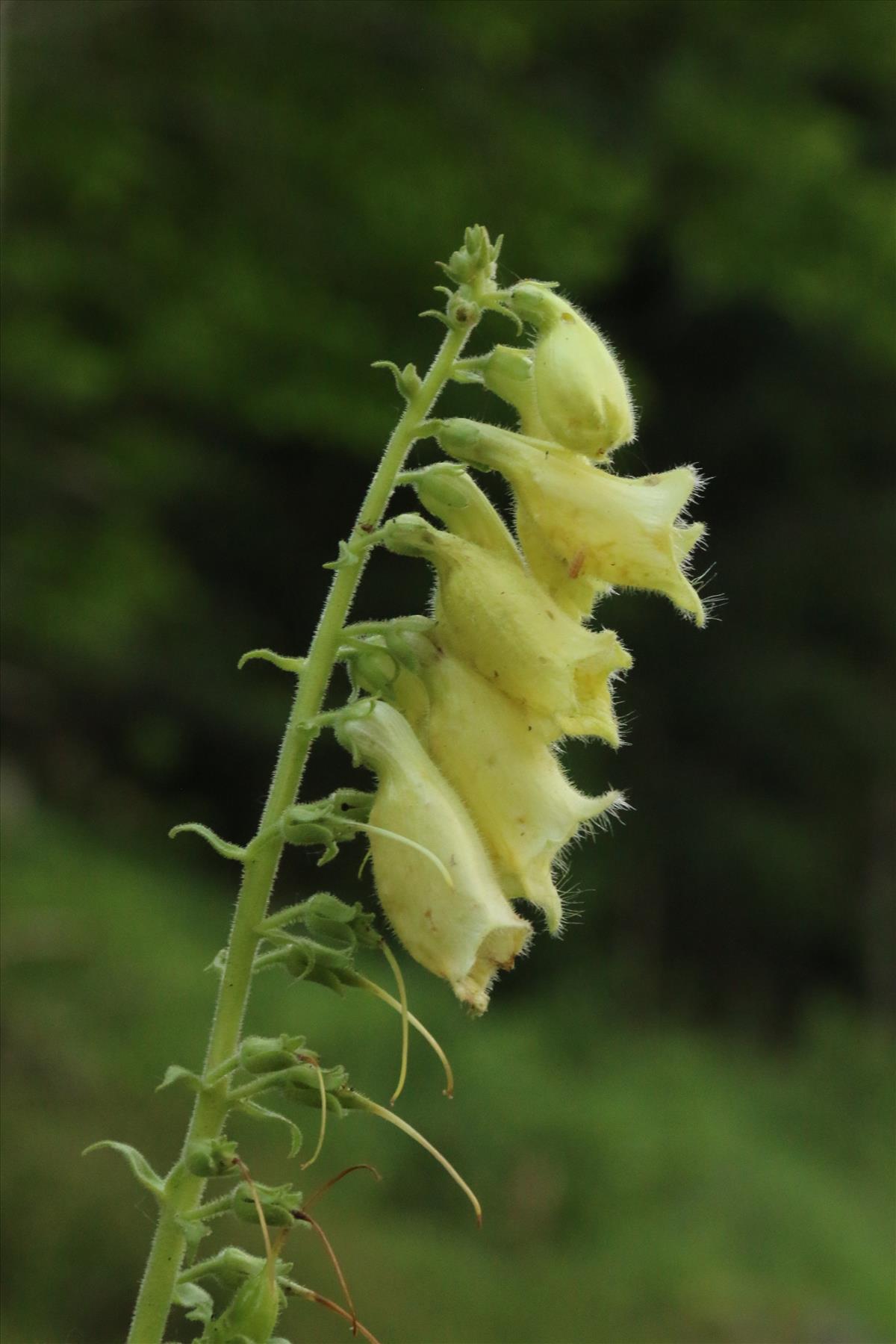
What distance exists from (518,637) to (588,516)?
0.56 feet

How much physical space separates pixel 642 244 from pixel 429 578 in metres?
3.55

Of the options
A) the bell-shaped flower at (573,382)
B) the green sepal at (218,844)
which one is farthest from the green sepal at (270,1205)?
the bell-shaped flower at (573,382)

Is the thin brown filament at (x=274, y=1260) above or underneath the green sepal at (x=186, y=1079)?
underneath

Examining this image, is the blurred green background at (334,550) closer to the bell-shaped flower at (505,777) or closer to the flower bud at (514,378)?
the bell-shaped flower at (505,777)

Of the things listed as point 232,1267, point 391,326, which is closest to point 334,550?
point 391,326

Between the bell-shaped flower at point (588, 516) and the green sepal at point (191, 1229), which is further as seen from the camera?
the bell-shaped flower at point (588, 516)

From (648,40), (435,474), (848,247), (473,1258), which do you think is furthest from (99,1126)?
(648,40)

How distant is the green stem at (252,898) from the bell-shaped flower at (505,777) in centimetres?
14

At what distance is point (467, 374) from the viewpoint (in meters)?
2.09

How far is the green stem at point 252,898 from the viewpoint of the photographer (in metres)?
1.97

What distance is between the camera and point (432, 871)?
6.49ft

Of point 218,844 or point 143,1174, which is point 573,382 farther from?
point 143,1174

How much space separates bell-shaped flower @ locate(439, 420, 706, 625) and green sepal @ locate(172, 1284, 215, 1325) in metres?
0.92

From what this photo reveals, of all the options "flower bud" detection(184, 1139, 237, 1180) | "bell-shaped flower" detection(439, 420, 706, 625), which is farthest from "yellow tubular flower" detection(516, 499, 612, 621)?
"flower bud" detection(184, 1139, 237, 1180)
